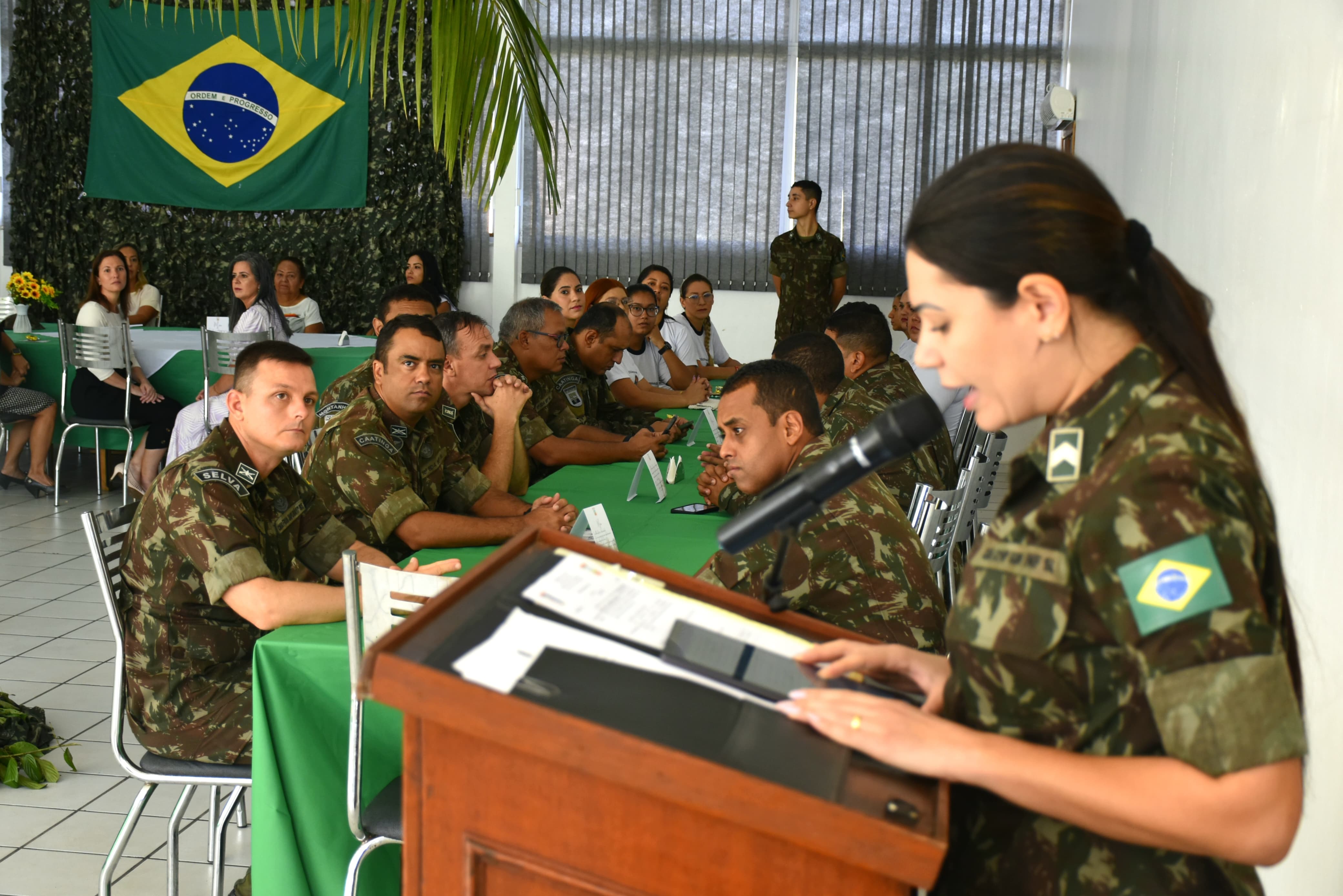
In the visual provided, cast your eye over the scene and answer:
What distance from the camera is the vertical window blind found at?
A: 26.8ft

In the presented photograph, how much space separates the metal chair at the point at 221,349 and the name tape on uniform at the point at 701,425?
6.93ft

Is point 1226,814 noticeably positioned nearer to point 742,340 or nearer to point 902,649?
point 902,649

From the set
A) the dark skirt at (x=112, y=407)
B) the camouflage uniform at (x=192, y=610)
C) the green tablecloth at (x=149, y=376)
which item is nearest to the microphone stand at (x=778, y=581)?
the camouflage uniform at (x=192, y=610)

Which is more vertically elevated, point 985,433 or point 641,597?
point 641,597

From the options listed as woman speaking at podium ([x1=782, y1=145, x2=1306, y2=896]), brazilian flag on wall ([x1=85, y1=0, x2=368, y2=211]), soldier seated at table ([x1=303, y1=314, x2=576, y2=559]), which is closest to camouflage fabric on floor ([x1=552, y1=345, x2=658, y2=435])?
soldier seated at table ([x1=303, y1=314, x2=576, y2=559])

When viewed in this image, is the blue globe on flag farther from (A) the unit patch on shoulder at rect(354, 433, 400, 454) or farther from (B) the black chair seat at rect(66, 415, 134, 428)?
(A) the unit patch on shoulder at rect(354, 433, 400, 454)

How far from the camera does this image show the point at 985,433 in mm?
4684

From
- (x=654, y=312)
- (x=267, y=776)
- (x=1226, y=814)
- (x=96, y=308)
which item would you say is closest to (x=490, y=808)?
(x=1226, y=814)

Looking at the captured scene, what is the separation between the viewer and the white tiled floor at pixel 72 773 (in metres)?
2.49

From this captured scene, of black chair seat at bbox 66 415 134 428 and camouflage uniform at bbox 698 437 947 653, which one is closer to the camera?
camouflage uniform at bbox 698 437 947 653

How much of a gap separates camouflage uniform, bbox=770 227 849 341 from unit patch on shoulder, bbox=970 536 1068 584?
7.07 m

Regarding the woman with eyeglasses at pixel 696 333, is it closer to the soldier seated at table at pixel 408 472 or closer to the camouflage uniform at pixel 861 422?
the camouflage uniform at pixel 861 422

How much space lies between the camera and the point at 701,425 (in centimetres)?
497

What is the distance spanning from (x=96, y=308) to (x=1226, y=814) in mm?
6861
